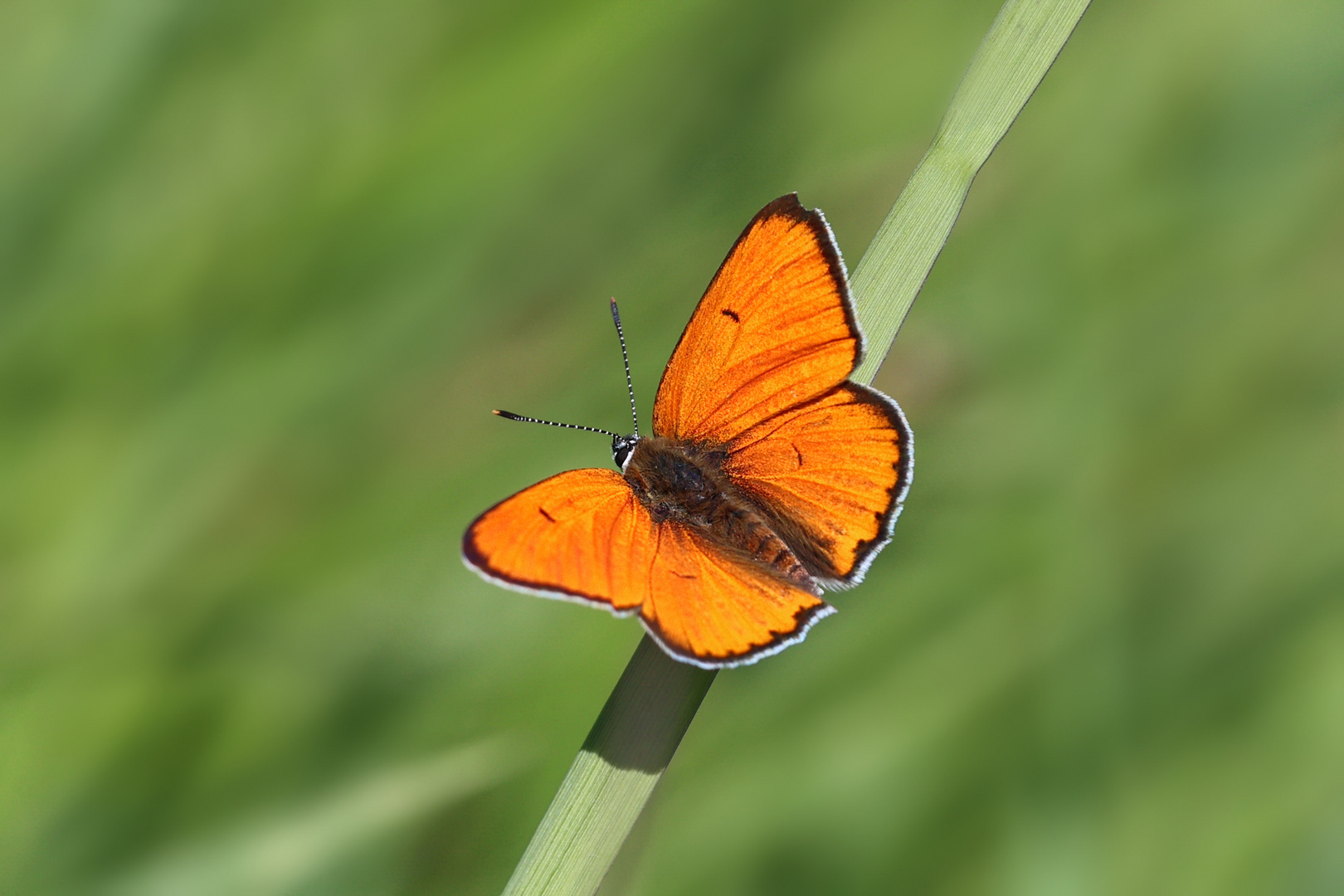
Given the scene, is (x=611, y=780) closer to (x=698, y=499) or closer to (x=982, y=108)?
(x=698, y=499)

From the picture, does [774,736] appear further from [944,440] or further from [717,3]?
[717,3]

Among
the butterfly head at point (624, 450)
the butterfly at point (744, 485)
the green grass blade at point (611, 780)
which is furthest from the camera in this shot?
the butterfly head at point (624, 450)

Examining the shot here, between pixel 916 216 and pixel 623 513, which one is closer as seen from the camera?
pixel 916 216

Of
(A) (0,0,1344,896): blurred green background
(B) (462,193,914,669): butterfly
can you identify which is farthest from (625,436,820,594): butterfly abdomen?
(A) (0,0,1344,896): blurred green background

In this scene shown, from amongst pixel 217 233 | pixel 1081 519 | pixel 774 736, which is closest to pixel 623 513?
pixel 774 736

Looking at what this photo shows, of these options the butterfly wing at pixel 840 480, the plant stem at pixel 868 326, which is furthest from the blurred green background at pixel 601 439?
the plant stem at pixel 868 326

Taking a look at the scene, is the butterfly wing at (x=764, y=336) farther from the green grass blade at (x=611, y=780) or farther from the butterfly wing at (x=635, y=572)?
the green grass blade at (x=611, y=780)

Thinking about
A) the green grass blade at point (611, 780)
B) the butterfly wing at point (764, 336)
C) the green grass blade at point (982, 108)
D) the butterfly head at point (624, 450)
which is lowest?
the green grass blade at point (611, 780)
